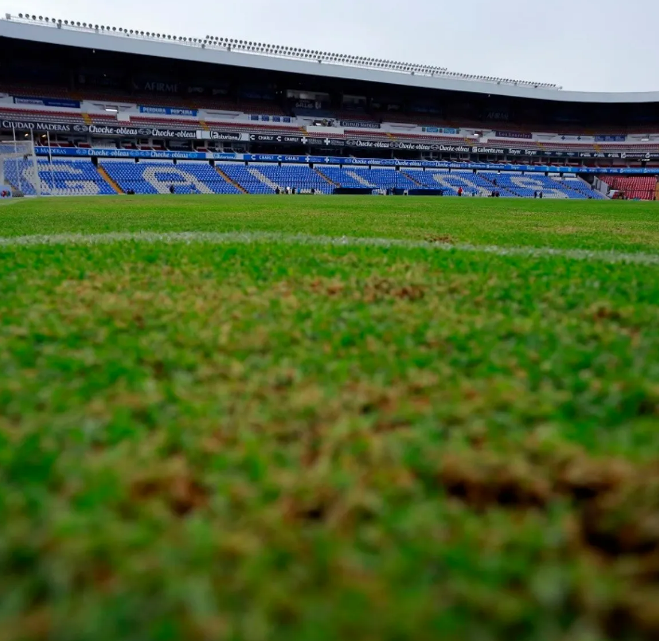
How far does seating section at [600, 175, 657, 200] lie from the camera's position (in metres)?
45.9

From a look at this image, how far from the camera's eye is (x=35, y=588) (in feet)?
2.68

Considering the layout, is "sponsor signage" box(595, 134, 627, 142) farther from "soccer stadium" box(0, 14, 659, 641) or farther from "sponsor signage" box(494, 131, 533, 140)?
"soccer stadium" box(0, 14, 659, 641)

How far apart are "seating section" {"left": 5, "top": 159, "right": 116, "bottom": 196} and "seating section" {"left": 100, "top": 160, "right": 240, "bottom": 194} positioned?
1241 mm

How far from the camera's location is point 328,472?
1130 millimetres

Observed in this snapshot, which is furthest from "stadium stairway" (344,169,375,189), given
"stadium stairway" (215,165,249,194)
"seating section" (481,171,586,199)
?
"seating section" (481,171,586,199)

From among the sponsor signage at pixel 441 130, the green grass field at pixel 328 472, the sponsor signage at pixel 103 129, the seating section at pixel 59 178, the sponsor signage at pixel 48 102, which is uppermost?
the sponsor signage at pixel 441 130

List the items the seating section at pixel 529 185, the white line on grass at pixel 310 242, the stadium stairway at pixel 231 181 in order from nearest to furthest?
the white line on grass at pixel 310 242, the stadium stairway at pixel 231 181, the seating section at pixel 529 185

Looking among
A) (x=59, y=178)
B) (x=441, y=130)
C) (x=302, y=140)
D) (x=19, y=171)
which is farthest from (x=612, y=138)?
(x=19, y=171)

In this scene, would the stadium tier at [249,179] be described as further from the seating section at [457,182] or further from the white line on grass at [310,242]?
the white line on grass at [310,242]

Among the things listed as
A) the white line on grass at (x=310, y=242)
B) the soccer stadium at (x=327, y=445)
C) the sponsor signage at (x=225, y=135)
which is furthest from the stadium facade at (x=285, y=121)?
the soccer stadium at (x=327, y=445)

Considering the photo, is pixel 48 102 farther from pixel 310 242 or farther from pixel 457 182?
pixel 310 242

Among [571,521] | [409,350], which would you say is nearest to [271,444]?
[571,521]

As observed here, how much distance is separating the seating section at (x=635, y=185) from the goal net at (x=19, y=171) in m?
45.5

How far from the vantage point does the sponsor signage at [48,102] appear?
35.8 metres
